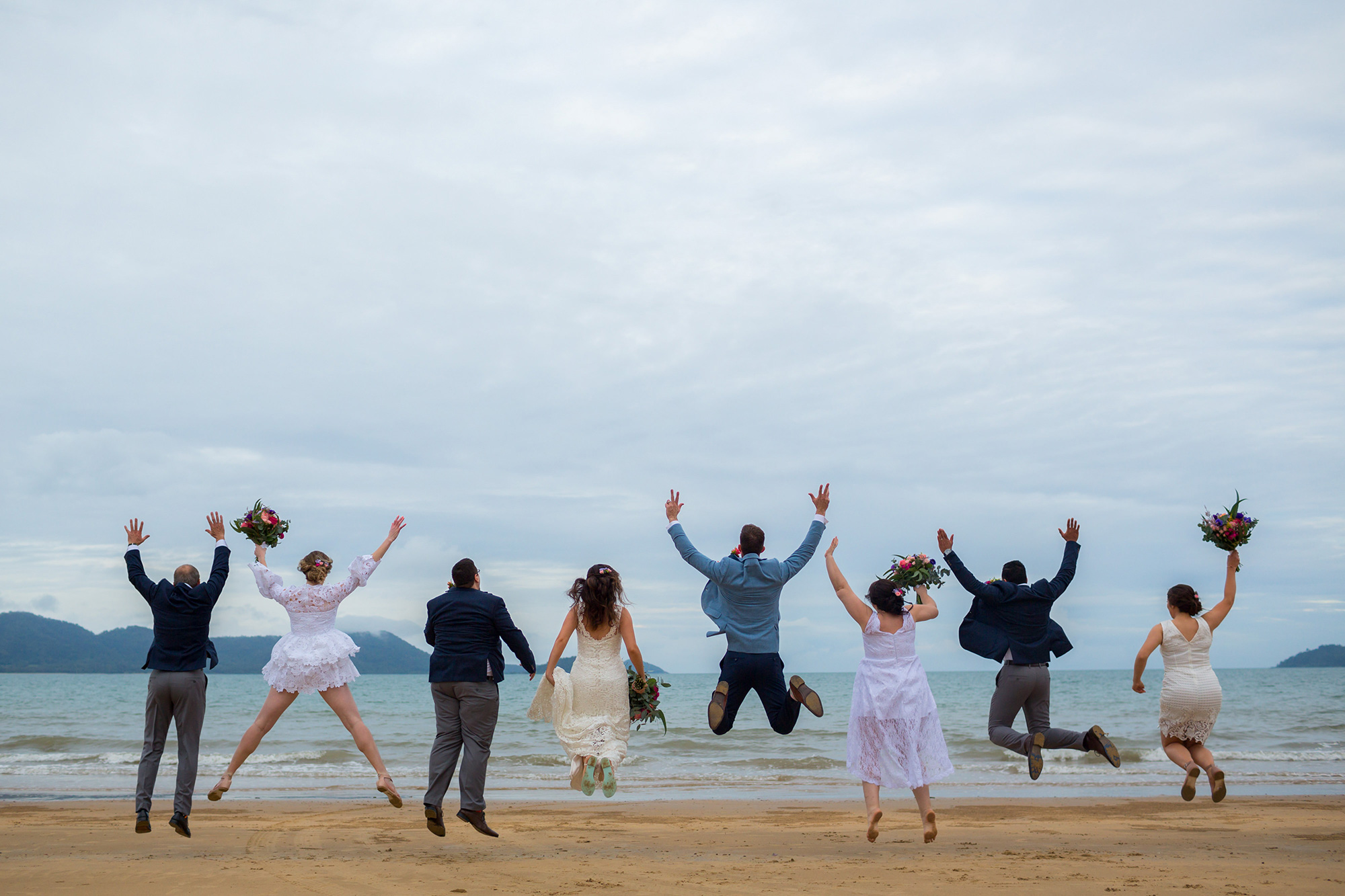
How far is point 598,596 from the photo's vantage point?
26.1 ft

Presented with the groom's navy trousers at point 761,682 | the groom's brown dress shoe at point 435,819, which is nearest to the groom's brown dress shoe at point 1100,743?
the groom's navy trousers at point 761,682

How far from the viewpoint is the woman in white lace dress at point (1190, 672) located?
8.73 meters

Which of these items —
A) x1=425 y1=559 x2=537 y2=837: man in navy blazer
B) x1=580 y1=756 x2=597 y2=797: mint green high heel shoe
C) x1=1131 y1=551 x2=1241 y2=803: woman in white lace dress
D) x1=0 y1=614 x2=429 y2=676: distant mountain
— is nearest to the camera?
x1=425 y1=559 x2=537 y2=837: man in navy blazer

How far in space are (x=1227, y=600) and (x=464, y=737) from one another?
271 inches

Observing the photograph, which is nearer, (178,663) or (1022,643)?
(178,663)

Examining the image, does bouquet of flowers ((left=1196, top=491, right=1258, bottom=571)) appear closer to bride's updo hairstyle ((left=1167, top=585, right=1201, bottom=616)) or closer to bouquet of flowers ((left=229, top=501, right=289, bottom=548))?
bride's updo hairstyle ((left=1167, top=585, right=1201, bottom=616))

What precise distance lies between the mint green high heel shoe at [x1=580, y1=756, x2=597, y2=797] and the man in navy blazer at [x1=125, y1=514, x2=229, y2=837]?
3.10 meters

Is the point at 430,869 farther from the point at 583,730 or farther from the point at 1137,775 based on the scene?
the point at 1137,775

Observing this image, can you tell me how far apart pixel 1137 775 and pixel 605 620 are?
37.8 feet

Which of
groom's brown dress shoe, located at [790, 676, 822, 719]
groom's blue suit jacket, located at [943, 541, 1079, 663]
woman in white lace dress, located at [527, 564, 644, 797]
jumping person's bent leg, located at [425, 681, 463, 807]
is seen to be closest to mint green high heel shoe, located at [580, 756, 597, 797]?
woman in white lace dress, located at [527, 564, 644, 797]

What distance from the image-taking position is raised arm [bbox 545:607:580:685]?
311 inches

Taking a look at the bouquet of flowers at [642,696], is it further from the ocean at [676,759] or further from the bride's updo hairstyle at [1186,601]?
the ocean at [676,759]

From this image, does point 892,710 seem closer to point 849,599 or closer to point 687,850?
point 849,599

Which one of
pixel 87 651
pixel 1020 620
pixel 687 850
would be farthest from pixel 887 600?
pixel 87 651
